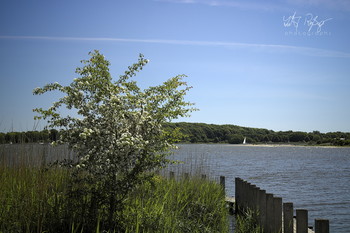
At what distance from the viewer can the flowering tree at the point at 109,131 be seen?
5523 mm

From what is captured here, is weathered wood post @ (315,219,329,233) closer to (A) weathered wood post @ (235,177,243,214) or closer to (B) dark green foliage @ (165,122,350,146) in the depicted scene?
(A) weathered wood post @ (235,177,243,214)

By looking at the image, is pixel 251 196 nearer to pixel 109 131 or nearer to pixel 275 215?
pixel 275 215

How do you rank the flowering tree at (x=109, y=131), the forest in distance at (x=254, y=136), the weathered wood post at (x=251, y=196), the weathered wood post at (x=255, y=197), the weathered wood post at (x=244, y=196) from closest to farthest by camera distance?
the flowering tree at (x=109, y=131) < the weathered wood post at (x=255, y=197) < the weathered wood post at (x=251, y=196) < the weathered wood post at (x=244, y=196) < the forest in distance at (x=254, y=136)

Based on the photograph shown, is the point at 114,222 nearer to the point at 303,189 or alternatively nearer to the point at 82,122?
the point at 82,122

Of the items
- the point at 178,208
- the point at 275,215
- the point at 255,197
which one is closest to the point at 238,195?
the point at 255,197

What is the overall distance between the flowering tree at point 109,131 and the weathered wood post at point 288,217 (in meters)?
2.32

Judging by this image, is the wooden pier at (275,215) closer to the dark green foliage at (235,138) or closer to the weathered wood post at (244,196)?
the weathered wood post at (244,196)

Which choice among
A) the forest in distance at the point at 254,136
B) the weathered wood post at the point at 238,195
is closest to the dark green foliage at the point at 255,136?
the forest in distance at the point at 254,136

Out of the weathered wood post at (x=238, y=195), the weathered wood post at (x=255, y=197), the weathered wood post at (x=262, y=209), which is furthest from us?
the weathered wood post at (x=238, y=195)

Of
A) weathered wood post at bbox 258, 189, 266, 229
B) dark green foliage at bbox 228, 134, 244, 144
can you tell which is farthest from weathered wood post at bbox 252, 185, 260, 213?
dark green foliage at bbox 228, 134, 244, 144

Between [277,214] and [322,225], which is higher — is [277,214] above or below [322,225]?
below

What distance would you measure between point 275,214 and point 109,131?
3568 millimetres

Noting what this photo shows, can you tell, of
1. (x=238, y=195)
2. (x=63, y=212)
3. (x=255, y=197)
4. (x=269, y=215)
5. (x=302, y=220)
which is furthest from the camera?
(x=238, y=195)

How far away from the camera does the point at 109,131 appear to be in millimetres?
5570
